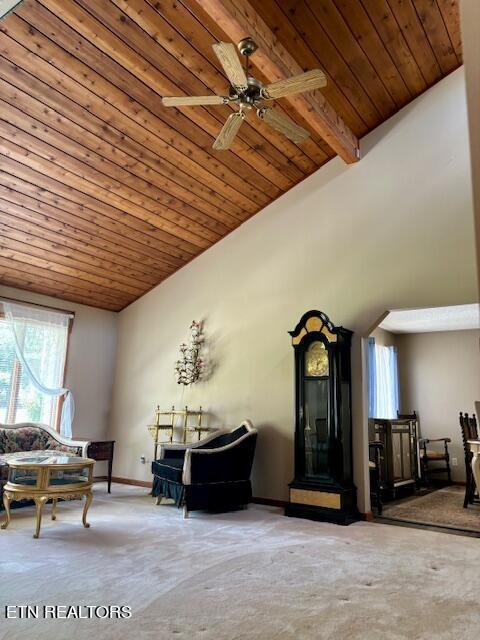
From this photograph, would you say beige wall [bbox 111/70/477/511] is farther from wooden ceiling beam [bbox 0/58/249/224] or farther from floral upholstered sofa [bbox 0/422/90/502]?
floral upholstered sofa [bbox 0/422/90/502]

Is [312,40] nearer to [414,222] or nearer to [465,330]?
[414,222]

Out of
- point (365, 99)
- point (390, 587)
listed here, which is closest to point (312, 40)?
point (365, 99)

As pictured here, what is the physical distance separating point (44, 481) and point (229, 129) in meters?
3.15

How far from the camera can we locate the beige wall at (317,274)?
461 centimetres

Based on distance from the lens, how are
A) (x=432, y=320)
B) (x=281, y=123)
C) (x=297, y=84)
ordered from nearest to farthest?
(x=297, y=84) < (x=281, y=123) < (x=432, y=320)

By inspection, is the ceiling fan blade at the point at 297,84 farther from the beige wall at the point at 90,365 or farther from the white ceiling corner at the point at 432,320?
the beige wall at the point at 90,365

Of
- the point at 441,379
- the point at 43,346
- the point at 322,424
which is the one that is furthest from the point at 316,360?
the point at 441,379

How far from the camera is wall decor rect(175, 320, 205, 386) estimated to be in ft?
19.7

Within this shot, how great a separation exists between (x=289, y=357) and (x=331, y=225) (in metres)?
1.60

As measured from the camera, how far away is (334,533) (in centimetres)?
402

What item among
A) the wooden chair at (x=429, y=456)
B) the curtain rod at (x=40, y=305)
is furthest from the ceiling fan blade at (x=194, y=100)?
the wooden chair at (x=429, y=456)

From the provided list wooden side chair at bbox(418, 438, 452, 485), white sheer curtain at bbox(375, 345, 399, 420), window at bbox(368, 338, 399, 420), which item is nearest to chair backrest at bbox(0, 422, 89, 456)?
window at bbox(368, 338, 399, 420)

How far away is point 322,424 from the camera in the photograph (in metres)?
4.64

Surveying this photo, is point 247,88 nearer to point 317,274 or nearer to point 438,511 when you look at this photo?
point 317,274
